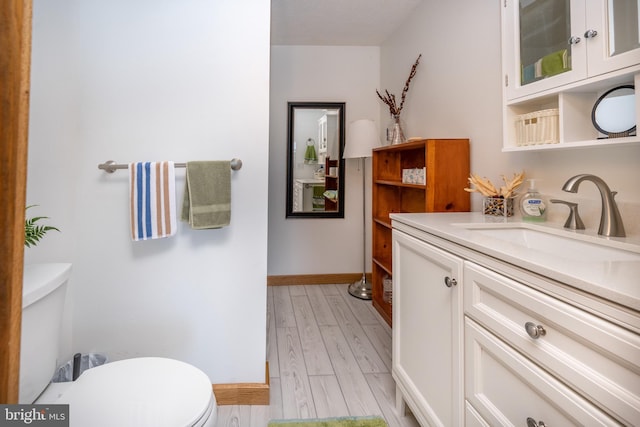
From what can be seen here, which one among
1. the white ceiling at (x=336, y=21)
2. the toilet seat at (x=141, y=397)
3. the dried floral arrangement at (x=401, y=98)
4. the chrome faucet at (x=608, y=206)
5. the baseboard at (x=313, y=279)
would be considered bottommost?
the baseboard at (x=313, y=279)

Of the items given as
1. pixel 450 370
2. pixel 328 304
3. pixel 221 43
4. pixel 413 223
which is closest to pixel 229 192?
pixel 221 43

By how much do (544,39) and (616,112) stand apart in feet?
1.23

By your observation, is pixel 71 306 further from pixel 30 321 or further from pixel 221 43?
pixel 221 43

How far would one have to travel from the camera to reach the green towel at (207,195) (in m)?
1.53

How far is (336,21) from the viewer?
9.91 ft

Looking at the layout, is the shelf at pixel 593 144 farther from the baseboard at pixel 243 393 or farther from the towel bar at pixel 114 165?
the baseboard at pixel 243 393

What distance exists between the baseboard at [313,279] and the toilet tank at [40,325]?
2525 mm

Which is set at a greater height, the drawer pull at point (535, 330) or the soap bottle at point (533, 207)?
the soap bottle at point (533, 207)

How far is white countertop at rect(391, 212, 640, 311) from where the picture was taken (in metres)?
0.60

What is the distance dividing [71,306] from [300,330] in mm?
1429

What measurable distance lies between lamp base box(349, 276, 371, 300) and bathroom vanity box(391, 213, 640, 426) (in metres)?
1.71

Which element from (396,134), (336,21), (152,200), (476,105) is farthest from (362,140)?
(152,200)

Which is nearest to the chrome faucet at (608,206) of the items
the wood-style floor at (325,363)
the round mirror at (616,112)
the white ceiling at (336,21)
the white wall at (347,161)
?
the round mirror at (616,112)

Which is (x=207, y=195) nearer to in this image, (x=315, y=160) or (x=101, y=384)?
(x=101, y=384)
